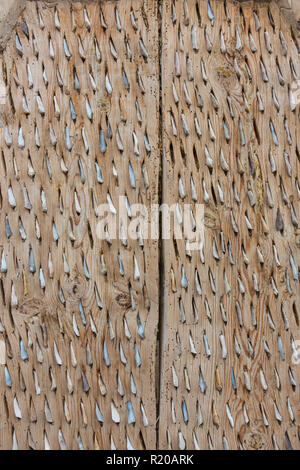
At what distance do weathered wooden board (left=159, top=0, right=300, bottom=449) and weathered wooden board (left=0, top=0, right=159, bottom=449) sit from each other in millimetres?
45

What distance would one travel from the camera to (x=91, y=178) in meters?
1.15

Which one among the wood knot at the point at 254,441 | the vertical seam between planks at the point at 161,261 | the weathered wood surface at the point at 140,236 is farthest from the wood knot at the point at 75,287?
the wood knot at the point at 254,441

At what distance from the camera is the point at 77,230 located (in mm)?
1145

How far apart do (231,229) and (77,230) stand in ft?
0.94

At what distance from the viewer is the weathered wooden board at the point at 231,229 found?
3.73 ft

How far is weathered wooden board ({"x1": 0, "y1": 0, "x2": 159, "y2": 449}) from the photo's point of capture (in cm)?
112

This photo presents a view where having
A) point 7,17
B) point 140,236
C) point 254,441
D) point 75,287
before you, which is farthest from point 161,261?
point 7,17

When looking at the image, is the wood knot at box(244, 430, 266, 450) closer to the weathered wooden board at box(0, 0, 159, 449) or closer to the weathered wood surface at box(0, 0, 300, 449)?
the weathered wood surface at box(0, 0, 300, 449)

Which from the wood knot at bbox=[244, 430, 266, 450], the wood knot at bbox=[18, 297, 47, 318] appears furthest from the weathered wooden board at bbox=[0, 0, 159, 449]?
the wood knot at bbox=[244, 430, 266, 450]

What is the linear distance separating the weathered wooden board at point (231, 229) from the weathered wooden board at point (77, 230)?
45 mm

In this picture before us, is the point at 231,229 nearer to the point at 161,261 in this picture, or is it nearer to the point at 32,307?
the point at 161,261

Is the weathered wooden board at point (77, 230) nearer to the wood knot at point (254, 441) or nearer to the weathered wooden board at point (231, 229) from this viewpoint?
the weathered wooden board at point (231, 229)

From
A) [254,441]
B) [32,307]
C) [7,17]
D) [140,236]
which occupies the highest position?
[7,17]

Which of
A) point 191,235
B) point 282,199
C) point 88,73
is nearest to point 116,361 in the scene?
point 191,235
